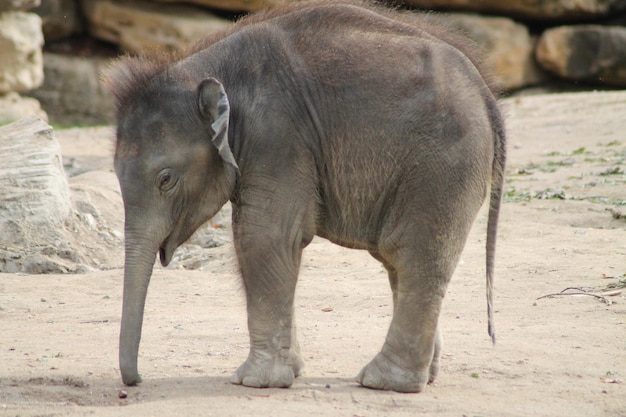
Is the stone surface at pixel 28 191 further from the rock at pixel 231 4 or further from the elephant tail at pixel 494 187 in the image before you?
the rock at pixel 231 4

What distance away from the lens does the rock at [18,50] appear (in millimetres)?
16891

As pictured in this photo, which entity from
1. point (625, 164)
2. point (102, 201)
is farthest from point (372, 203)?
point (625, 164)

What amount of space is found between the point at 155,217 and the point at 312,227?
0.82m

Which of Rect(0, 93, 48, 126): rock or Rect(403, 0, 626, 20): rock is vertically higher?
Rect(403, 0, 626, 20): rock

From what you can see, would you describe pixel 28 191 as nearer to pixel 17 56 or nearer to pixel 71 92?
pixel 17 56

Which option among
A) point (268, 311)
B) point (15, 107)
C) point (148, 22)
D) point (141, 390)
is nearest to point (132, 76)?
point (268, 311)

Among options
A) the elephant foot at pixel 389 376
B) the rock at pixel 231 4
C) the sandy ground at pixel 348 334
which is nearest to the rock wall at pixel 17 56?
the rock at pixel 231 4

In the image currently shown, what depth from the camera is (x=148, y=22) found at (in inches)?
778

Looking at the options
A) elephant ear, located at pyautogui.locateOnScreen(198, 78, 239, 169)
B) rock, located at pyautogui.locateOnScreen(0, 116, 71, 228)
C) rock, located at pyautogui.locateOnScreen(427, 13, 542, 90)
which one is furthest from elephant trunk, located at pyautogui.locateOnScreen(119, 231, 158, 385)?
rock, located at pyautogui.locateOnScreen(427, 13, 542, 90)

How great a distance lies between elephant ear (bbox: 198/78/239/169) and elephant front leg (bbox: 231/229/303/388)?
1.66ft

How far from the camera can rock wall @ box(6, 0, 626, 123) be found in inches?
776

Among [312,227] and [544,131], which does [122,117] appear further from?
[544,131]

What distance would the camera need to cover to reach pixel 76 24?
67.8 feet

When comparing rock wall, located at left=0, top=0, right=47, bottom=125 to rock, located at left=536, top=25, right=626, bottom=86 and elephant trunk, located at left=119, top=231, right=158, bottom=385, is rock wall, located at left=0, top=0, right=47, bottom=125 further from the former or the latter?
elephant trunk, located at left=119, top=231, right=158, bottom=385
